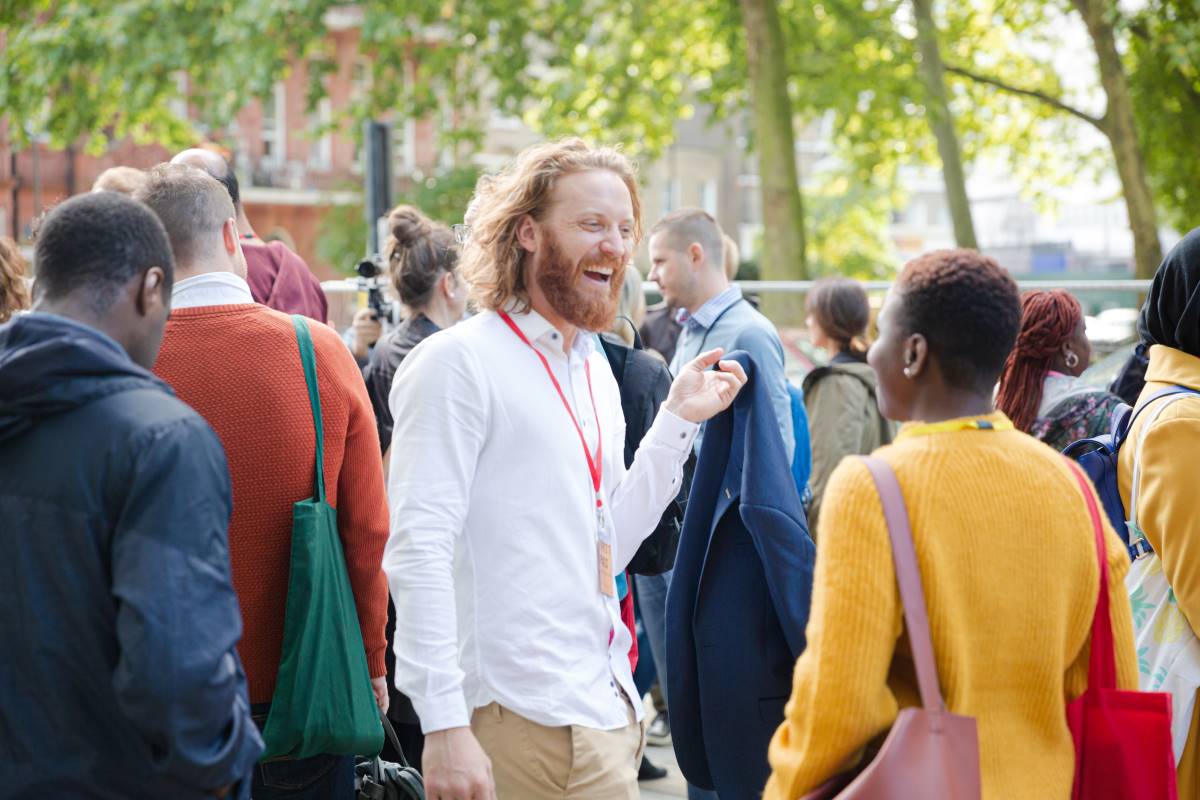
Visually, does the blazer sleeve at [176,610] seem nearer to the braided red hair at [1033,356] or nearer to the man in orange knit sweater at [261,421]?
the man in orange knit sweater at [261,421]

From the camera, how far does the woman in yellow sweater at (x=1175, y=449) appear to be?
10.4 feet

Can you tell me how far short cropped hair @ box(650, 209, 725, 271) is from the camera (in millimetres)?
6145

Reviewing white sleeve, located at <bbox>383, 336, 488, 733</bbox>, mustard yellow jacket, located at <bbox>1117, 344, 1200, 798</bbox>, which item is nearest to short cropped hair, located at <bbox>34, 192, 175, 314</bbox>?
white sleeve, located at <bbox>383, 336, 488, 733</bbox>

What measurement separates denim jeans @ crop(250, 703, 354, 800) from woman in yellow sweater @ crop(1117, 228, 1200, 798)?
79.2 inches

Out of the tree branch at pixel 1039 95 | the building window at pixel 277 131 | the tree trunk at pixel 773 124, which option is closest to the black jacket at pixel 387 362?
the tree trunk at pixel 773 124

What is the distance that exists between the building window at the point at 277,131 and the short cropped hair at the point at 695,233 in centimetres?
3506

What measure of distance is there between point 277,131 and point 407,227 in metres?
36.2

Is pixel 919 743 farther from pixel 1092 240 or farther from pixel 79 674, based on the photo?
pixel 1092 240

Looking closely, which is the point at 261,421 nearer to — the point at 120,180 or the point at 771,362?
the point at 120,180

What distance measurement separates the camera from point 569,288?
311 centimetres

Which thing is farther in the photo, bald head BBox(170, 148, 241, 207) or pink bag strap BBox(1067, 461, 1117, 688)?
bald head BBox(170, 148, 241, 207)

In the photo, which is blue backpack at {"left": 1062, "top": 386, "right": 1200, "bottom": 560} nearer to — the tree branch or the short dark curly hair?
the short dark curly hair

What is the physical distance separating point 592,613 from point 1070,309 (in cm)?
245

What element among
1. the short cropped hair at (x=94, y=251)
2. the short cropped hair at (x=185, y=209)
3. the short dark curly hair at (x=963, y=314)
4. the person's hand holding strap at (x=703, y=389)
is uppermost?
the short cropped hair at (x=185, y=209)
